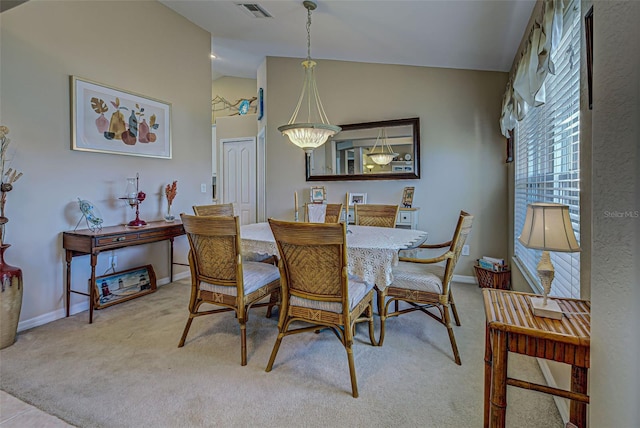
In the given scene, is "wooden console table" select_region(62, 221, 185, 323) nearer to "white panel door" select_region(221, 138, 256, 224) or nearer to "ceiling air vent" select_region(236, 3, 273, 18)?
"ceiling air vent" select_region(236, 3, 273, 18)

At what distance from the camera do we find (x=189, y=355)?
214 cm

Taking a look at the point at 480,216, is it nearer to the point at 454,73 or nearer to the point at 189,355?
the point at 454,73

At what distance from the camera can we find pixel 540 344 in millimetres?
1062

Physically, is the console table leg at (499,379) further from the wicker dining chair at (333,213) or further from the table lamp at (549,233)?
the wicker dining chair at (333,213)

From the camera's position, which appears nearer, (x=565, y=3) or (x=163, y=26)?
(x=565, y=3)

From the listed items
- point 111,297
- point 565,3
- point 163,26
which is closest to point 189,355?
point 111,297

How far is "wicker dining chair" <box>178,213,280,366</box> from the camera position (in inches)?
78.4

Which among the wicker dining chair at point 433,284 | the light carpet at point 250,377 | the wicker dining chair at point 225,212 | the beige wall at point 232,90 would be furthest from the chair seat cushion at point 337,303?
the beige wall at point 232,90

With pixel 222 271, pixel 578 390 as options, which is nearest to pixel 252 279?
pixel 222 271

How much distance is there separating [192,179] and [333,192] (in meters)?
1.93

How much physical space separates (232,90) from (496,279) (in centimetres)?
571

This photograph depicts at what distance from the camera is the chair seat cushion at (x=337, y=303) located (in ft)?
6.00

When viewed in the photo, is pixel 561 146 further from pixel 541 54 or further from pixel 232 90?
pixel 232 90

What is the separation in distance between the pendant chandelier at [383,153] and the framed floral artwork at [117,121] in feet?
8.56
